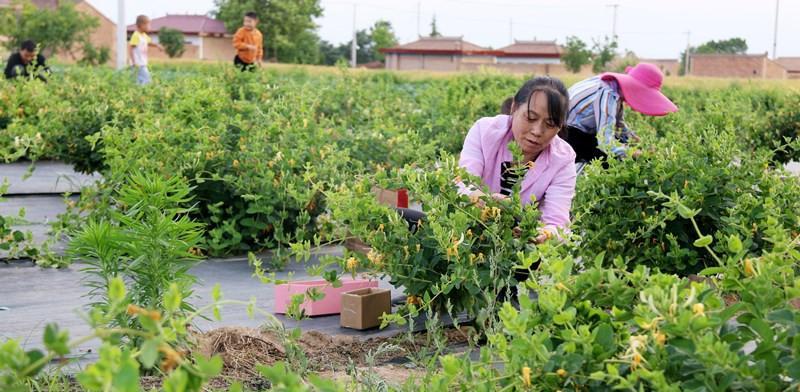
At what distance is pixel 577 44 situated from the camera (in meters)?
54.5

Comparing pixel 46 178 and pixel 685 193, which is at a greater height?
pixel 685 193

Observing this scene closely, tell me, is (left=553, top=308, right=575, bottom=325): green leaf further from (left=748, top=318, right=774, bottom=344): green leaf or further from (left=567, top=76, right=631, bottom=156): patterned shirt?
(left=567, top=76, right=631, bottom=156): patterned shirt

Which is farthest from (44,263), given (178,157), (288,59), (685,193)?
(288,59)

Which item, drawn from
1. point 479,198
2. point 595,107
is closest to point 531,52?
point 595,107

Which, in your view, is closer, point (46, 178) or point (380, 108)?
point (46, 178)

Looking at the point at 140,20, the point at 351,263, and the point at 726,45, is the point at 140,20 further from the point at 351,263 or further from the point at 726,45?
the point at 726,45

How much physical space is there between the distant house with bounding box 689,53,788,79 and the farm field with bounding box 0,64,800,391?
6959 centimetres

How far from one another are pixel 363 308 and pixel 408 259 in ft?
1.15

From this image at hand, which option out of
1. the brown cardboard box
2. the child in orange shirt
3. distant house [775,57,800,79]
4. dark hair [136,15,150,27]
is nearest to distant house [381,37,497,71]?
distant house [775,57,800,79]

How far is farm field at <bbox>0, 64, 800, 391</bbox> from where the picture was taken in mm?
1901

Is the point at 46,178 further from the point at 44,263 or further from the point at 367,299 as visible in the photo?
the point at 367,299

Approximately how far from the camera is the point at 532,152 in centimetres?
446

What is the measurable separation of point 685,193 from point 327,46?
95.4m

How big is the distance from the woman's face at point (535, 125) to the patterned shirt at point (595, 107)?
1.82m
